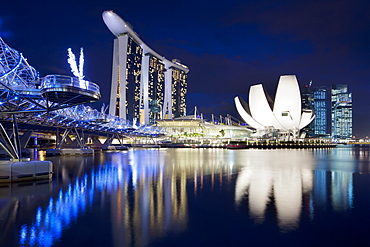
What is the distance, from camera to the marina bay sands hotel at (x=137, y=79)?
92625mm

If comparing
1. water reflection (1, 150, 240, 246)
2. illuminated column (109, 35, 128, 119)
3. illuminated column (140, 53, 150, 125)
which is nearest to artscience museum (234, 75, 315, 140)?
illuminated column (140, 53, 150, 125)

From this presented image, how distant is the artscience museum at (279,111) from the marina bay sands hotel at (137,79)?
36.0m

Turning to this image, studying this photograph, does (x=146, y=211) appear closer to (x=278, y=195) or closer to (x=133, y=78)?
(x=278, y=195)

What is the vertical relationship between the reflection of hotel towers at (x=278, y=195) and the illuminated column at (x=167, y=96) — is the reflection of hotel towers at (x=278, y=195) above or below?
below

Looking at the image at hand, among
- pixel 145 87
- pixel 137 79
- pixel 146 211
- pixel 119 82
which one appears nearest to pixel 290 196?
pixel 146 211

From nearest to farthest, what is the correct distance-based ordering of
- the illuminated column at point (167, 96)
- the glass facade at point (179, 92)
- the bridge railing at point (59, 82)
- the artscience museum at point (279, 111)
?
1. the bridge railing at point (59, 82)
2. the artscience museum at point (279, 111)
3. the illuminated column at point (167, 96)
4. the glass facade at point (179, 92)

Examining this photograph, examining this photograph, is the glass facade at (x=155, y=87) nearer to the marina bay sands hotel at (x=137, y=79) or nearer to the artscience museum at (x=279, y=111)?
the marina bay sands hotel at (x=137, y=79)

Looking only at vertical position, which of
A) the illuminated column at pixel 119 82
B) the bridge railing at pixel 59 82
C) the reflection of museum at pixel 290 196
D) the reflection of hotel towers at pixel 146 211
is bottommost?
the reflection of museum at pixel 290 196

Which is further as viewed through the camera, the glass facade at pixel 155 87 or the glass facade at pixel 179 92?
the glass facade at pixel 179 92

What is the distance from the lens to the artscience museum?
3511 inches

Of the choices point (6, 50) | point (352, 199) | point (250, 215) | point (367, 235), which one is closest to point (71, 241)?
point (250, 215)

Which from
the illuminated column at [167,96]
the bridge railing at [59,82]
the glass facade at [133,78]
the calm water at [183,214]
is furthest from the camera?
the illuminated column at [167,96]

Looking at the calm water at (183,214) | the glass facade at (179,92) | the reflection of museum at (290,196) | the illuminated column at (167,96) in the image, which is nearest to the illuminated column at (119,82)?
the illuminated column at (167,96)

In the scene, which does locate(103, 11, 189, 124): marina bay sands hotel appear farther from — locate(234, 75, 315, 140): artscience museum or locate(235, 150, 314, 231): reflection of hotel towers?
locate(235, 150, 314, 231): reflection of hotel towers
